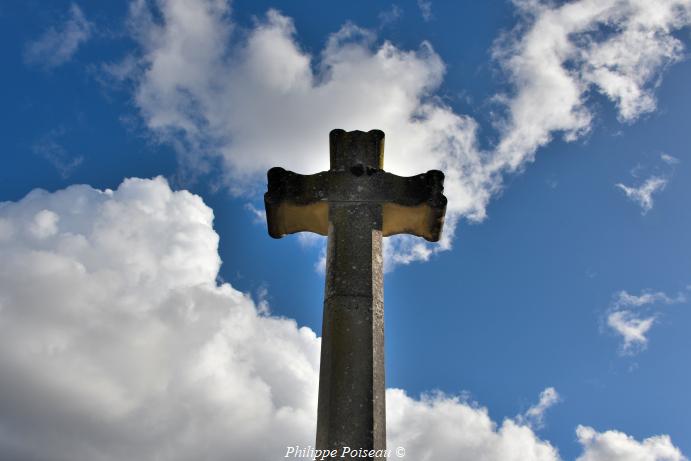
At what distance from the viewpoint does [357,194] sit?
5406 mm

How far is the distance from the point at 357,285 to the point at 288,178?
→ 1295 mm

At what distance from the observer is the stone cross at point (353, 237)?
4.27 m

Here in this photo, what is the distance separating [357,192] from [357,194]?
2 cm

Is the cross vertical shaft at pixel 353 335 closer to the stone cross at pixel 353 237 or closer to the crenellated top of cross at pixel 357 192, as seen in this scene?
the stone cross at pixel 353 237

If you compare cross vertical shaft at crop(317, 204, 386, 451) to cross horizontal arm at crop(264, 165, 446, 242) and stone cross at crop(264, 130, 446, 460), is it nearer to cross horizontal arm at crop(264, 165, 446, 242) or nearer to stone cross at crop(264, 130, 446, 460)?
stone cross at crop(264, 130, 446, 460)

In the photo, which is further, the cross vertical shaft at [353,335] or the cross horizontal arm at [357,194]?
the cross horizontal arm at [357,194]

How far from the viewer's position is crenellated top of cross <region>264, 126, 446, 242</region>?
5.41m

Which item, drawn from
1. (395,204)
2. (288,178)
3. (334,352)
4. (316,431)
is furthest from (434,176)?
(316,431)

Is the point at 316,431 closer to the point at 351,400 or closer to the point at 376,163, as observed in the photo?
the point at 351,400

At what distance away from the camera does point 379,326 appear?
15.4 ft

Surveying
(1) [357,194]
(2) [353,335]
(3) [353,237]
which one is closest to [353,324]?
(2) [353,335]

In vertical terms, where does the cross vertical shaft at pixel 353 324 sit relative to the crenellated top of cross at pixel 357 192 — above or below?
below

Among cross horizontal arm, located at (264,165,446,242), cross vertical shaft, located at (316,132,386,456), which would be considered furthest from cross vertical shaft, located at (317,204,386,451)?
cross horizontal arm, located at (264,165,446,242)

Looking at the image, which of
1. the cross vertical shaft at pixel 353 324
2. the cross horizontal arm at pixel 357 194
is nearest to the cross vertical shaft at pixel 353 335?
the cross vertical shaft at pixel 353 324
